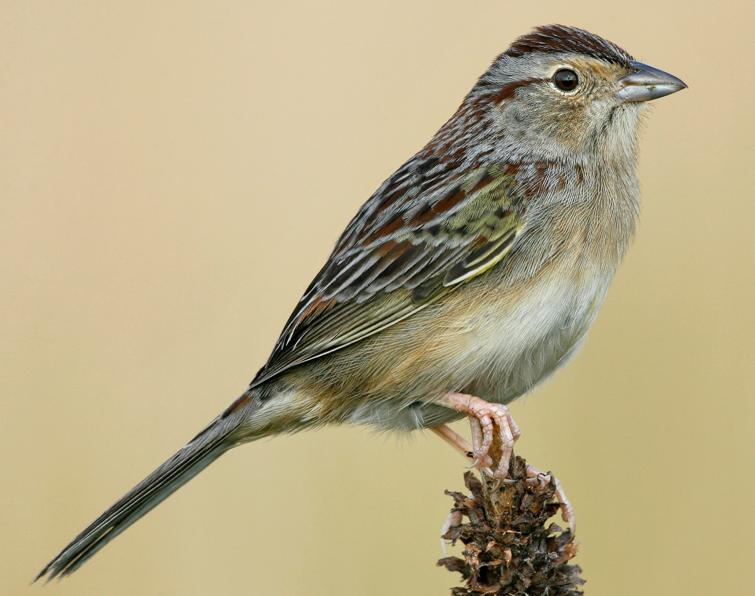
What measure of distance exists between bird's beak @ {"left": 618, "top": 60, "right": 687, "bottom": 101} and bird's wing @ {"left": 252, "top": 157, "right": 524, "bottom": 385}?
23.1 inches

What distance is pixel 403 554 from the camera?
5977 millimetres

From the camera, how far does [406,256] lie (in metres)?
5.05

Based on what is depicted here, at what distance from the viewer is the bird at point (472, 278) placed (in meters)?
4.82

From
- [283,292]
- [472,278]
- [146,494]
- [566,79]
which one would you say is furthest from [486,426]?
[283,292]

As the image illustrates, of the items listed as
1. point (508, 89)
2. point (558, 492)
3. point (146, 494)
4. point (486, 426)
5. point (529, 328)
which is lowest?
point (558, 492)

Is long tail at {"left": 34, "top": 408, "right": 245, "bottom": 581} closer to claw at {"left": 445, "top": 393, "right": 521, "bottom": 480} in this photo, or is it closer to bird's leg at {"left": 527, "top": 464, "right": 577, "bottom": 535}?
claw at {"left": 445, "top": 393, "right": 521, "bottom": 480}

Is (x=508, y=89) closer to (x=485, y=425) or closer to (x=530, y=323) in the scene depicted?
(x=530, y=323)

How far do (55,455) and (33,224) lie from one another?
1.25m

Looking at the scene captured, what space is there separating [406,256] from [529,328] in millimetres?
606

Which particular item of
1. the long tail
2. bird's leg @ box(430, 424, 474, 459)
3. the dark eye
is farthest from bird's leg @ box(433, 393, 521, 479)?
the dark eye

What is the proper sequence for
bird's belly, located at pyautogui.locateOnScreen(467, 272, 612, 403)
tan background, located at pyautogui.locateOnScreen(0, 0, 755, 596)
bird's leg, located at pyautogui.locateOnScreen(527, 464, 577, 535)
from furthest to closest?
tan background, located at pyautogui.locateOnScreen(0, 0, 755, 596)
bird's belly, located at pyautogui.locateOnScreen(467, 272, 612, 403)
bird's leg, located at pyautogui.locateOnScreen(527, 464, 577, 535)

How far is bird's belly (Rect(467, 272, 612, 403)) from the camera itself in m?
4.75

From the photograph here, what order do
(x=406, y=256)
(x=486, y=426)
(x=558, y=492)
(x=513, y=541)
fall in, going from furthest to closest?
(x=406, y=256) → (x=486, y=426) → (x=558, y=492) → (x=513, y=541)

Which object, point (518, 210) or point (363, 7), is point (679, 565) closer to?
point (518, 210)
